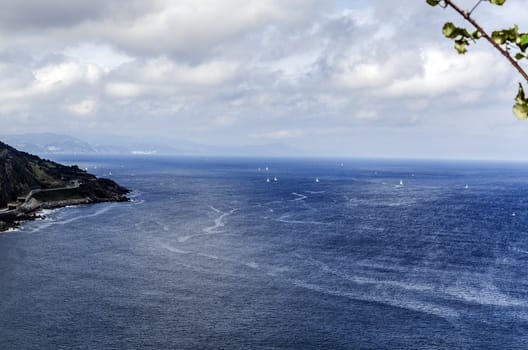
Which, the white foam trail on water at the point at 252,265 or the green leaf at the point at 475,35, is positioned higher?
the green leaf at the point at 475,35

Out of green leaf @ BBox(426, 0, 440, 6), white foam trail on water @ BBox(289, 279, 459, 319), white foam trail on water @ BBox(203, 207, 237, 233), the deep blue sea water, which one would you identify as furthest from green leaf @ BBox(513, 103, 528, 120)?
white foam trail on water @ BBox(203, 207, 237, 233)

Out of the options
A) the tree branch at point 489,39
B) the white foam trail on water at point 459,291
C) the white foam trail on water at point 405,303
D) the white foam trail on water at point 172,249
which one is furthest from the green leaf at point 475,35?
the white foam trail on water at point 172,249

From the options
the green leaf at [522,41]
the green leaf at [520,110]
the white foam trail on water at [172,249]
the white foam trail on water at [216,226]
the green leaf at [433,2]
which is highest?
the green leaf at [433,2]

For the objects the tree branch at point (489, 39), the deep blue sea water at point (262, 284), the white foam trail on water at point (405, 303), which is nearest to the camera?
the tree branch at point (489, 39)

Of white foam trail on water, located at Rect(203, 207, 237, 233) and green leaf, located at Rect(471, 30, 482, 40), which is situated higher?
green leaf, located at Rect(471, 30, 482, 40)

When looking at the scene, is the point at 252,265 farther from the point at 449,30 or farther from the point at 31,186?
the point at 31,186

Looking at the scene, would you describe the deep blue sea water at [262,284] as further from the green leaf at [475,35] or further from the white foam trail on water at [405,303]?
the green leaf at [475,35]

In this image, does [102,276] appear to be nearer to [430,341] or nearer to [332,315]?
[332,315]

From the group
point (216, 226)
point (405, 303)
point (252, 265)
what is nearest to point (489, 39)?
point (405, 303)

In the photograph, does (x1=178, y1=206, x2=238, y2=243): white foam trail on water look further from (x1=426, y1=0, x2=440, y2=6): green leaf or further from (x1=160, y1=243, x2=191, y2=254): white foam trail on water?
(x1=426, y1=0, x2=440, y2=6): green leaf

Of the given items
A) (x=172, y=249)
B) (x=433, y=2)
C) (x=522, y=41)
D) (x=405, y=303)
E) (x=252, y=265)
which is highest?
(x=433, y=2)
